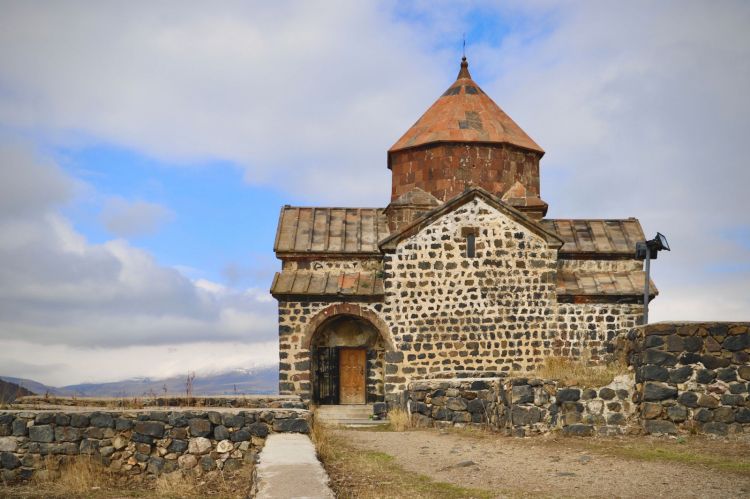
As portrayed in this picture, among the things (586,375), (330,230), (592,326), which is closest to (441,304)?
(592,326)

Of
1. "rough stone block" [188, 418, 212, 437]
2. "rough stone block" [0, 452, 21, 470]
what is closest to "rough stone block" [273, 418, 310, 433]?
"rough stone block" [188, 418, 212, 437]

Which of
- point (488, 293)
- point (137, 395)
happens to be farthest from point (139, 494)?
point (488, 293)

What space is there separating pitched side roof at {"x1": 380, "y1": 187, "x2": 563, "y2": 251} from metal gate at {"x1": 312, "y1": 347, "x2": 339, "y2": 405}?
305cm

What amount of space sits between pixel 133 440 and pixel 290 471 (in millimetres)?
Result: 2888

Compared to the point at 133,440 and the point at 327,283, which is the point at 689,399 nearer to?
the point at 133,440

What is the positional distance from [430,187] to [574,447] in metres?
11.7

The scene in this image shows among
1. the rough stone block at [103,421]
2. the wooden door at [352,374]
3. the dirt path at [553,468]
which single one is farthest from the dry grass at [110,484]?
the wooden door at [352,374]

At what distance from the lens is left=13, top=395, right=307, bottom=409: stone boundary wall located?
11.7 metres

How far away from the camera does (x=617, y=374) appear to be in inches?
447

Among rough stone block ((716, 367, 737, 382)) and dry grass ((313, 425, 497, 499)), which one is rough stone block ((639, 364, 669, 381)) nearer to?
rough stone block ((716, 367, 737, 382))

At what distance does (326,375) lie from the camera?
1986 cm

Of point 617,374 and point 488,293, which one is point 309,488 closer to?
point 617,374

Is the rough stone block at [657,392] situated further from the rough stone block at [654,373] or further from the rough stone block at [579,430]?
the rough stone block at [579,430]

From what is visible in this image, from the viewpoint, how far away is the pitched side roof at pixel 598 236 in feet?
67.4
